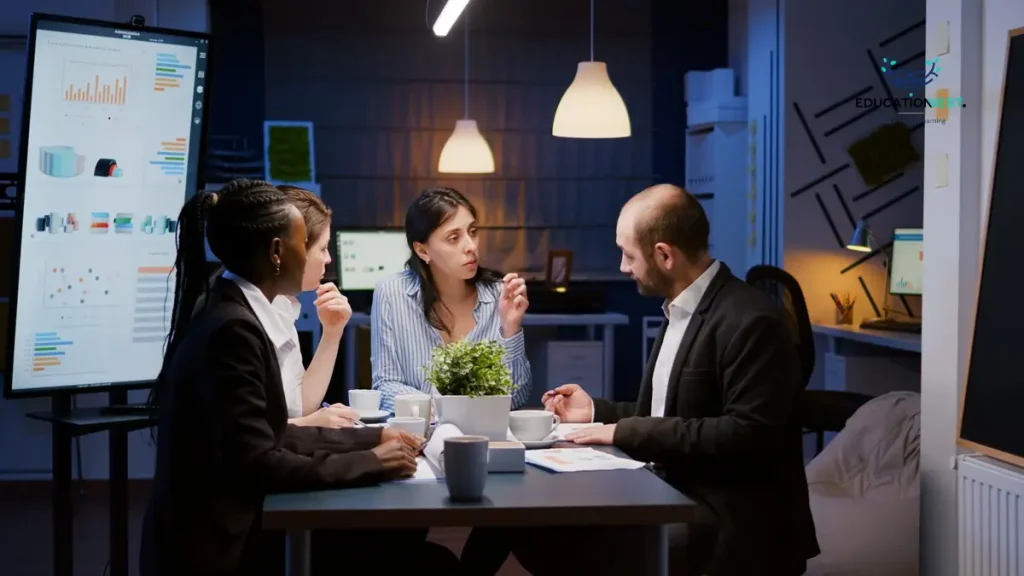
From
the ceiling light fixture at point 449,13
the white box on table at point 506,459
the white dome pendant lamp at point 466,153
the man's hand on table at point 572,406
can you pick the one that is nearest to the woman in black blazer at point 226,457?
the white box on table at point 506,459

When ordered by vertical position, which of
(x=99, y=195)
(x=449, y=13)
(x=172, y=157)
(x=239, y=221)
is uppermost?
(x=449, y=13)

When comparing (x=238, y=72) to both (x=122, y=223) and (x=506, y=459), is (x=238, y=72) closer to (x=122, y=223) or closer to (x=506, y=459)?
(x=122, y=223)

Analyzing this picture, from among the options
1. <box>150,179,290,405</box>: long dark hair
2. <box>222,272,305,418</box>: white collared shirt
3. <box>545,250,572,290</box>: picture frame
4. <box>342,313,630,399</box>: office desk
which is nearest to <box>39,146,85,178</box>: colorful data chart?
<box>222,272,305,418</box>: white collared shirt

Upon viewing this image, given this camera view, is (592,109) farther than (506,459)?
Yes

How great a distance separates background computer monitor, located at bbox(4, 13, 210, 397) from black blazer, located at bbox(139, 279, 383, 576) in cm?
100

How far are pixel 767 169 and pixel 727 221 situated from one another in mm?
662

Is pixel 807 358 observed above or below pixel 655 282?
below

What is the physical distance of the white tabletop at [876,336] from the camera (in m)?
5.06

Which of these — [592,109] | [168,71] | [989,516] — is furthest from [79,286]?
[989,516]

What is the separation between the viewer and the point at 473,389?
2443 mm

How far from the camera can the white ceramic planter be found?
2.40 m

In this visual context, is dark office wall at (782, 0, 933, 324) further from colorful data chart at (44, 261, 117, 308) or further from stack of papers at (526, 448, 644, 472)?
stack of papers at (526, 448, 644, 472)

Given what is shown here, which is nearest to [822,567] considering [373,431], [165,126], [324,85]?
[373,431]

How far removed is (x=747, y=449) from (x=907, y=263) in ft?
13.5
